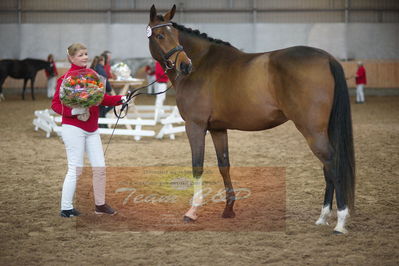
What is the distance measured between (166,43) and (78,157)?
1.38 m

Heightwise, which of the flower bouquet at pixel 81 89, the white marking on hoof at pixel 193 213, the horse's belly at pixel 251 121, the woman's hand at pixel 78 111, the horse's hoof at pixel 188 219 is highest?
the flower bouquet at pixel 81 89

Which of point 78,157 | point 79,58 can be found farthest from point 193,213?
point 79,58

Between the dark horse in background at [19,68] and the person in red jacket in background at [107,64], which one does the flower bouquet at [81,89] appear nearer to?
the person in red jacket in background at [107,64]

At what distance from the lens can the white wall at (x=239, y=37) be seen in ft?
82.7

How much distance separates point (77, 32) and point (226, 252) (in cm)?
2328

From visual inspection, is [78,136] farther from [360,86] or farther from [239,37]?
[239,37]

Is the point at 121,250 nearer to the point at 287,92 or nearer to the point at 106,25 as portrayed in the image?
the point at 287,92

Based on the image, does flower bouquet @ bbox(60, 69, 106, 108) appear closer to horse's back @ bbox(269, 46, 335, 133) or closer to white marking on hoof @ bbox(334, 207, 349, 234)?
horse's back @ bbox(269, 46, 335, 133)

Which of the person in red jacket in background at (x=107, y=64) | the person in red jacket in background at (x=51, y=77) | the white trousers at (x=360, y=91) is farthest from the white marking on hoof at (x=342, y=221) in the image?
the person in red jacket in background at (x=51, y=77)

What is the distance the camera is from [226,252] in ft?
12.5

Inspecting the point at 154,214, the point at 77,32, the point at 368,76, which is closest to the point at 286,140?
the point at 154,214

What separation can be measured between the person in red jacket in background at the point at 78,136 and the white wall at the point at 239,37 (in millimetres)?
21101

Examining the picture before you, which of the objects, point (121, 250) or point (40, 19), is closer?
point (121, 250)

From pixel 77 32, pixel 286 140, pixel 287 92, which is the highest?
pixel 77 32
